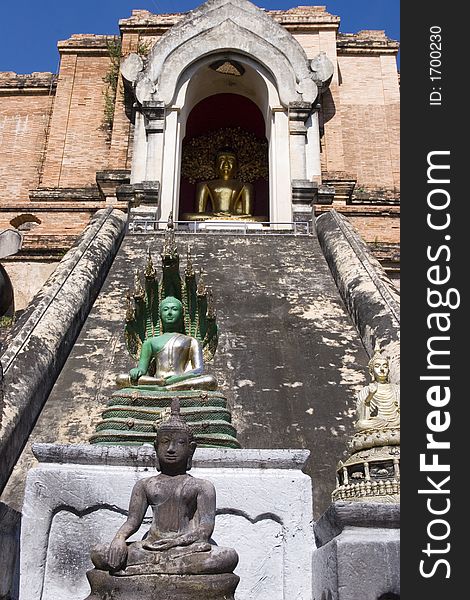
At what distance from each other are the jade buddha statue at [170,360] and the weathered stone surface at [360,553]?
1676 mm

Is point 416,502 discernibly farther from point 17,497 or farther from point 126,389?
point 17,497

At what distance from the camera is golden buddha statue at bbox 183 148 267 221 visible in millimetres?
15586

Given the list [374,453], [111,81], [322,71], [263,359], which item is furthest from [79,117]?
[374,453]

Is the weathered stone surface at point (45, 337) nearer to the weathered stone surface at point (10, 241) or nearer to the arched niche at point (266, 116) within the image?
the arched niche at point (266, 116)

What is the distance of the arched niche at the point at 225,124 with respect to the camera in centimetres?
1662

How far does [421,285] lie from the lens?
3990mm

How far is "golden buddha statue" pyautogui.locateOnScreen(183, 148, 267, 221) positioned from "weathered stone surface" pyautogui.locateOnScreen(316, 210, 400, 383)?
5.54 meters

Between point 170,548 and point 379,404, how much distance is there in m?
1.95

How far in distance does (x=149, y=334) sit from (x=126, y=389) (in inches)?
38.2

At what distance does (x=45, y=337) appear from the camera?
21.8ft

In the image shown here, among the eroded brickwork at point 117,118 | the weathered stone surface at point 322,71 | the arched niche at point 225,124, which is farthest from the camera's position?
the arched niche at point 225,124

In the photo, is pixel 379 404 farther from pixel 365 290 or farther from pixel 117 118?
pixel 117 118

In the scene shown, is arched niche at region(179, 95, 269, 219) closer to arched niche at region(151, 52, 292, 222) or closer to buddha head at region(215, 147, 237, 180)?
buddha head at region(215, 147, 237, 180)

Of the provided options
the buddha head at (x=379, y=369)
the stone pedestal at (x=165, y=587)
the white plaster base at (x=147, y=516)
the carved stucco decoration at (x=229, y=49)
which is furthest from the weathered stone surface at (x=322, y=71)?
the stone pedestal at (x=165, y=587)
